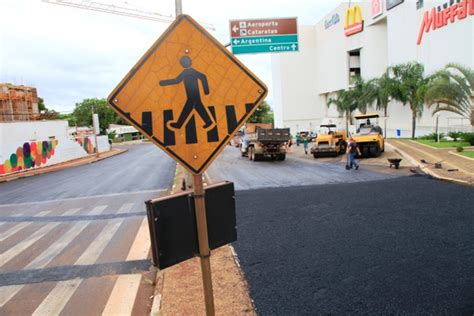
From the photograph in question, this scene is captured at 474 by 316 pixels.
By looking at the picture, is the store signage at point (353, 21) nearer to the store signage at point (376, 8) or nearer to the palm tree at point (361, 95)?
the store signage at point (376, 8)

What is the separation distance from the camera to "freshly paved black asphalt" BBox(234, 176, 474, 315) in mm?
4805

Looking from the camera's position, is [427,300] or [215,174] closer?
[427,300]

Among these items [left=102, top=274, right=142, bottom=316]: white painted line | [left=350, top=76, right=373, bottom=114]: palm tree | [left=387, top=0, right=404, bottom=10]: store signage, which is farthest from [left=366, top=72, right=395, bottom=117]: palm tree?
[left=102, top=274, right=142, bottom=316]: white painted line

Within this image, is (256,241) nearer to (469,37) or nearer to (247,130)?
(247,130)

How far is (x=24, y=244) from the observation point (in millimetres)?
9148

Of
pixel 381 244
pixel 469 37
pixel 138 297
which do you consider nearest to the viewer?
pixel 138 297

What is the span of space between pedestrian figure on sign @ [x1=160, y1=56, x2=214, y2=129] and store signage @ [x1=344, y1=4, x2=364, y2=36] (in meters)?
61.0

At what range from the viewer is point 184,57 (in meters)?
2.84

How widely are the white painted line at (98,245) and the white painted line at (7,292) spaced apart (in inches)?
47.6

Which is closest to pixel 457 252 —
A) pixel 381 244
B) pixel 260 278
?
pixel 381 244

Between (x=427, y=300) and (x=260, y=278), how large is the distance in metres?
2.21

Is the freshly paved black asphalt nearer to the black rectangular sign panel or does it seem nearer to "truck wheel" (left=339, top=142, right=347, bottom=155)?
the black rectangular sign panel

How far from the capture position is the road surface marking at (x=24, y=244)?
809 centimetres

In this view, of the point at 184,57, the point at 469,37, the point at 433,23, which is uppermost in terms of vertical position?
the point at 433,23
